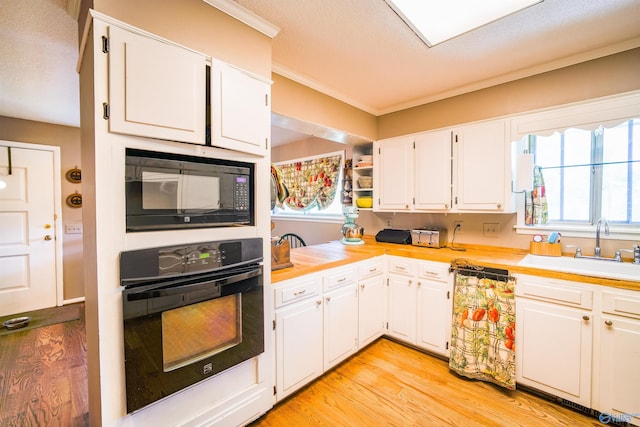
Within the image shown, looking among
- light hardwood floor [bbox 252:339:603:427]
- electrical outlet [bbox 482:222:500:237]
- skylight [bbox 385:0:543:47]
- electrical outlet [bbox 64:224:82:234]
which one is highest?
skylight [bbox 385:0:543:47]

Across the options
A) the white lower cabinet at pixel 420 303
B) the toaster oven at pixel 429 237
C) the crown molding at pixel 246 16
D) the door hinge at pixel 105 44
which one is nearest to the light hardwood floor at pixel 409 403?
the white lower cabinet at pixel 420 303

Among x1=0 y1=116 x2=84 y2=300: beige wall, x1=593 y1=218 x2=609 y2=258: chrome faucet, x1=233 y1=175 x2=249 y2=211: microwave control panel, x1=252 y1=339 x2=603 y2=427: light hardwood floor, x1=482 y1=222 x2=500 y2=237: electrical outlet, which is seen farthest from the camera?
x1=0 y1=116 x2=84 y2=300: beige wall

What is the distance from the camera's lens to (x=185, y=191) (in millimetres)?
1371

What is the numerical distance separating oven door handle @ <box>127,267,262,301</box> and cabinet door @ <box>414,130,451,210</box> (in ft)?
6.33

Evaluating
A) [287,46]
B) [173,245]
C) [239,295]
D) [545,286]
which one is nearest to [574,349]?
[545,286]

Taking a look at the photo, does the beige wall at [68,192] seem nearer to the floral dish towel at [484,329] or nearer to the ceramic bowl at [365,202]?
the ceramic bowl at [365,202]

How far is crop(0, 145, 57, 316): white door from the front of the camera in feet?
11.1

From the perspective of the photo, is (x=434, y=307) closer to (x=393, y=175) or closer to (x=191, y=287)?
(x=393, y=175)

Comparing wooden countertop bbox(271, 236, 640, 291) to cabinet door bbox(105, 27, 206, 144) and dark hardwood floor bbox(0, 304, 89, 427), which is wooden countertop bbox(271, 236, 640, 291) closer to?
cabinet door bbox(105, 27, 206, 144)

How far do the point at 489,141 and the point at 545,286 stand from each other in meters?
1.28

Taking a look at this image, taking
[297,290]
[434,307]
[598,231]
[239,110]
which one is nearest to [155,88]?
[239,110]

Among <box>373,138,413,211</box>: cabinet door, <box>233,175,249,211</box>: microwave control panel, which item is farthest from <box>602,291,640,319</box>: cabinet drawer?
<box>233,175,249,211</box>: microwave control panel

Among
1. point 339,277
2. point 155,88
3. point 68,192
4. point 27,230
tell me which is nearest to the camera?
point 155,88

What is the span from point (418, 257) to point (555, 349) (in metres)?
1.08
